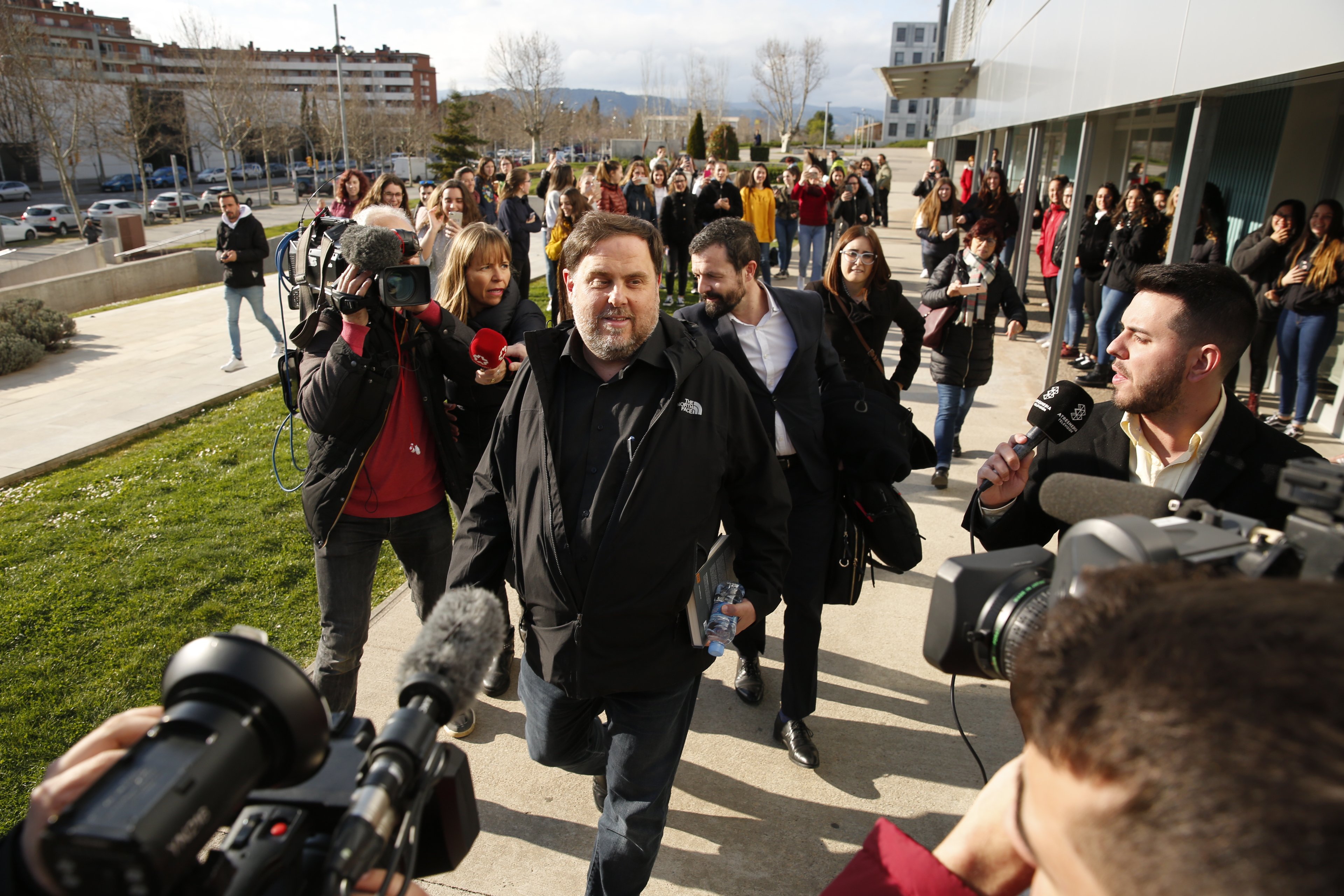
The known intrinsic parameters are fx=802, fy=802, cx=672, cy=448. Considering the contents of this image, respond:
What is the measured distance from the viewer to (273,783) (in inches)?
39.1

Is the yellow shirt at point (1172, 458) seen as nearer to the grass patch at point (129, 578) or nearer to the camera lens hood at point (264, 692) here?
the camera lens hood at point (264, 692)

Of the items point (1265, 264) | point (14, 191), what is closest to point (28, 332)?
point (1265, 264)

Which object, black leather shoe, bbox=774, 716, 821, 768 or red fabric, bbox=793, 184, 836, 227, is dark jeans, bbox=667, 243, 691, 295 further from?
black leather shoe, bbox=774, 716, 821, 768

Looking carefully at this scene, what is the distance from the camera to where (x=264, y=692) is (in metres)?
0.96

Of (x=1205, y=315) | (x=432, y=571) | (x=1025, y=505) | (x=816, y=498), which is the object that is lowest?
(x=432, y=571)

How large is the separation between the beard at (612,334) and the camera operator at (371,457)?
2.88 feet

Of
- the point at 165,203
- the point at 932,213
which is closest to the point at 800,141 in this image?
the point at 165,203

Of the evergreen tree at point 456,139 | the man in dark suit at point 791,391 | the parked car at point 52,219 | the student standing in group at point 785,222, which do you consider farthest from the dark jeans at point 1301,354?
the evergreen tree at point 456,139

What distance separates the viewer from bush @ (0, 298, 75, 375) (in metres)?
9.51

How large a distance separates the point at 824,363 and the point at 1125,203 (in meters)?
6.65

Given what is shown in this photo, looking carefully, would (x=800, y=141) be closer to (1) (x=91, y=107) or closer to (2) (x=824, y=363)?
(1) (x=91, y=107)

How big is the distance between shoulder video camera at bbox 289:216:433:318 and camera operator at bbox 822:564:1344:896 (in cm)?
260

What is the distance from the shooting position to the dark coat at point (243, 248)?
9188 mm

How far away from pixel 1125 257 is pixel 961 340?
3184 mm
